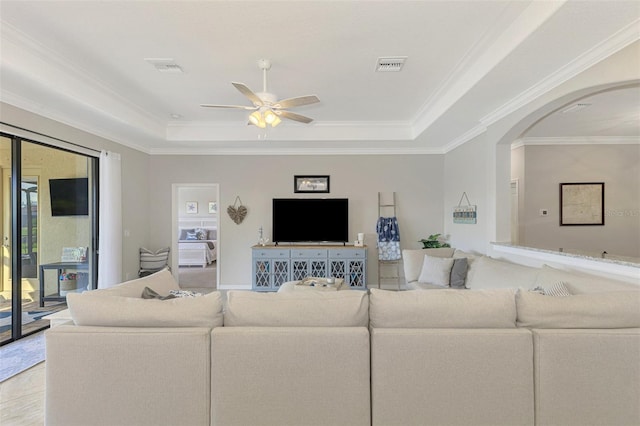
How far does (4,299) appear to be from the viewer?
352cm

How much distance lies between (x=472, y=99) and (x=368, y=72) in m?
1.17

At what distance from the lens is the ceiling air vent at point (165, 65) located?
313 centimetres

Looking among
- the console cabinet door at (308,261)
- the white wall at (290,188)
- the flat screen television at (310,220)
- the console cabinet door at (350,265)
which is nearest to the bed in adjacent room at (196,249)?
the white wall at (290,188)

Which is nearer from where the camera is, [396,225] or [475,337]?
[475,337]

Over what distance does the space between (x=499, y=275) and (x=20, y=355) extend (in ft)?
16.0

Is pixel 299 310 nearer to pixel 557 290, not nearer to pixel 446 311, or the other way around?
pixel 446 311

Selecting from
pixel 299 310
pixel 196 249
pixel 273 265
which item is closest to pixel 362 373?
pixel 299 310

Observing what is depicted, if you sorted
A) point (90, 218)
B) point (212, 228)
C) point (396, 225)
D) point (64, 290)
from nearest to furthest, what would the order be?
1. point (64, 290)
2. point (90, 218)
3. point (396, 225)
4. point (212, 228)

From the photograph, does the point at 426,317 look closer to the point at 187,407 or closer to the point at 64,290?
the point at 187,407

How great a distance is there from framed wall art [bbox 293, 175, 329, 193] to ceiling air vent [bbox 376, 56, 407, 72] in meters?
2.89

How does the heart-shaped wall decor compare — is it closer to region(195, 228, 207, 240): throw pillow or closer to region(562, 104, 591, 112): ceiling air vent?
region(195, 228, 207, 240): throw pillow

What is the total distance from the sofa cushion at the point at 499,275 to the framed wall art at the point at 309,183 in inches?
117

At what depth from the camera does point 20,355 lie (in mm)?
3174

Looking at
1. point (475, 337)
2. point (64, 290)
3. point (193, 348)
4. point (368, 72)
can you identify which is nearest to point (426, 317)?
point (475, 337)
